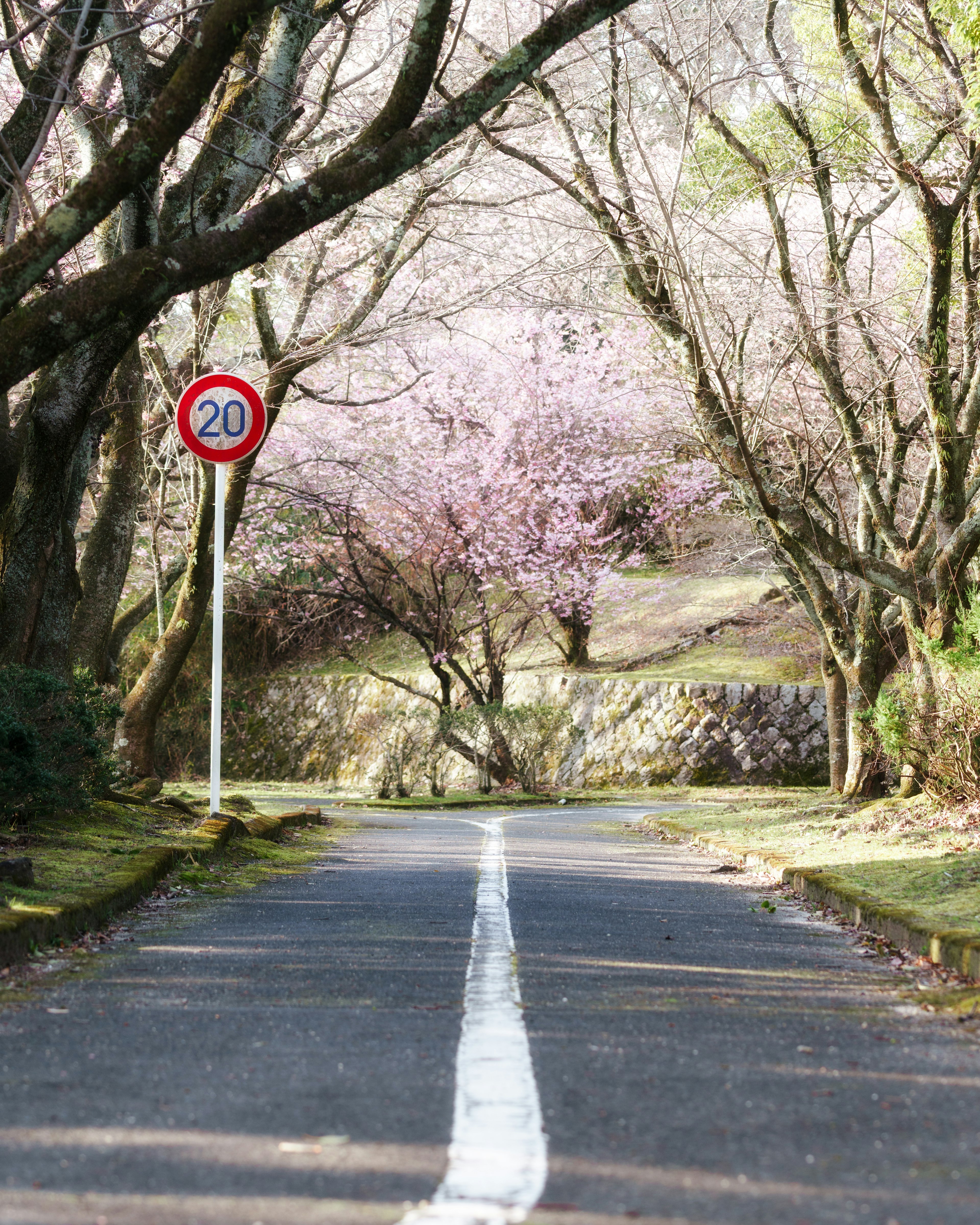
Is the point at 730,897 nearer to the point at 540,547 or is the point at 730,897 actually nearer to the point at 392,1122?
the point at 392,1122

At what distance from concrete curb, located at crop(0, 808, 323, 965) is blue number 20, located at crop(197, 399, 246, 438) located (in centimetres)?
314

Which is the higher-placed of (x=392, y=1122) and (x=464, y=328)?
(x=464, y=328)

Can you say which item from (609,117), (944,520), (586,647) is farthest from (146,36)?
(586,647)

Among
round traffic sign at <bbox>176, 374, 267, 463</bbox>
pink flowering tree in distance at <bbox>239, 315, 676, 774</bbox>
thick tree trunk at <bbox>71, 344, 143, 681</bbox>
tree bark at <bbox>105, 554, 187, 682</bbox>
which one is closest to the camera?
round traffic sign at <bbox>176, 374, 267, 463</bbox>

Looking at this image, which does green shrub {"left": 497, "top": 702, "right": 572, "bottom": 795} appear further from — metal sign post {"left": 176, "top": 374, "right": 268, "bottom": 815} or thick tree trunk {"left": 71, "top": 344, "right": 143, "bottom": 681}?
metal sign post {"left": 176, "top": 374, "right": 268, "bottom": 815}

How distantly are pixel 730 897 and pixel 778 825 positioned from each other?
500 centimetres

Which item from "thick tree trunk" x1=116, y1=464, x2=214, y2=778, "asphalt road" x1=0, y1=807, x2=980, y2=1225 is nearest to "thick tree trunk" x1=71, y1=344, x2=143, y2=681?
"thick tree trunk" x1=116, y1=464, x2=214, y2=778

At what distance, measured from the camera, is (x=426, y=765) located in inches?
891

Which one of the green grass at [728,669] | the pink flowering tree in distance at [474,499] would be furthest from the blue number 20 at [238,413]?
the green grass at [728,669]

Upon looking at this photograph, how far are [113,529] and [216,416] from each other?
9.62ft

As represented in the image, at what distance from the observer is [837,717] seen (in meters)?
17.9

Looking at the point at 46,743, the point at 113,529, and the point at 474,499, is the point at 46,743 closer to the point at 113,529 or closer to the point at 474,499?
the point at 113,529

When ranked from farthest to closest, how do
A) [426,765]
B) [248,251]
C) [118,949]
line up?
[426,765], [248,251], [118,949]

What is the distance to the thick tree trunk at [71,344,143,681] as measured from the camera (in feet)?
41.9
